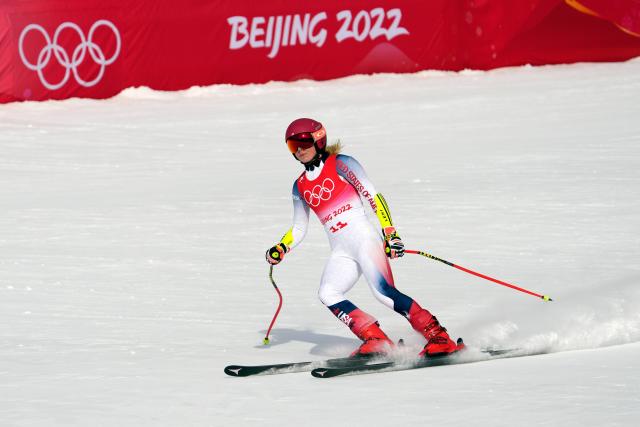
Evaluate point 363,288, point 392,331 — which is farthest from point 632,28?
point 392,331

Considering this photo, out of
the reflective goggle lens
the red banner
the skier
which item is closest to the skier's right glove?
the skier

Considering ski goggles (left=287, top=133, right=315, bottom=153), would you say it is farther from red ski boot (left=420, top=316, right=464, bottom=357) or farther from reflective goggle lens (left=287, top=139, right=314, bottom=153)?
red ski boot (left=420, top=316, right=464, bottom=357)

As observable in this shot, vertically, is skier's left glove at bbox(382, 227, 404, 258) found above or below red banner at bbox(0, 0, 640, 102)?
below

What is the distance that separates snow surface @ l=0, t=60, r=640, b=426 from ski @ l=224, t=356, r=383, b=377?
0.37 ft

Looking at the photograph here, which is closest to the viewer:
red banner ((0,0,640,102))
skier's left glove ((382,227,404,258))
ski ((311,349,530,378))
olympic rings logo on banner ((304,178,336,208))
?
ski ((311,349,530,378))

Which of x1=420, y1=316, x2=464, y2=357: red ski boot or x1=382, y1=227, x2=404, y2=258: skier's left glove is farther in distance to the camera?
x1=420, y1=316, x2=464, y2=357: red ski boot

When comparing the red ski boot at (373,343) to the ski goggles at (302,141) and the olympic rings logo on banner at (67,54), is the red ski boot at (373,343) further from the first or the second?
the olympic rings logo on banner at (67,54)

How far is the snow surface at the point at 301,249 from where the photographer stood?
6016 mm

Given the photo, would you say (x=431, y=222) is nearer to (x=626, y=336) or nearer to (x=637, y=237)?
(x=637, y=237)

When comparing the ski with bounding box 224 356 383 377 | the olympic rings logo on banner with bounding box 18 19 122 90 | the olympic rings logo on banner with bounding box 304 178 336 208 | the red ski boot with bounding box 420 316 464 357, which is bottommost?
the ski with bounding box 224 356 383 377

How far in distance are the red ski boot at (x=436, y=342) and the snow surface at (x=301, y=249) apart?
0.49ft

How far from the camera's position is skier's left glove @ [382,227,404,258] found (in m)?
6.56

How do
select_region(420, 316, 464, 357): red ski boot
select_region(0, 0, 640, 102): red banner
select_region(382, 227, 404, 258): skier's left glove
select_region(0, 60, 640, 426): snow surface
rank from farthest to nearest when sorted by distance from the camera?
select_region(0, 0, 640, 102): red banner, select_region(420, 316, 464, 357): red ski boot, select_region(382, 227, 404, 258): skier's left glove, select_region(0, 60, 640, 426): snow surface

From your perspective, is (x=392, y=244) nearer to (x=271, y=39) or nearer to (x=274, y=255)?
(x=274, y=255)
